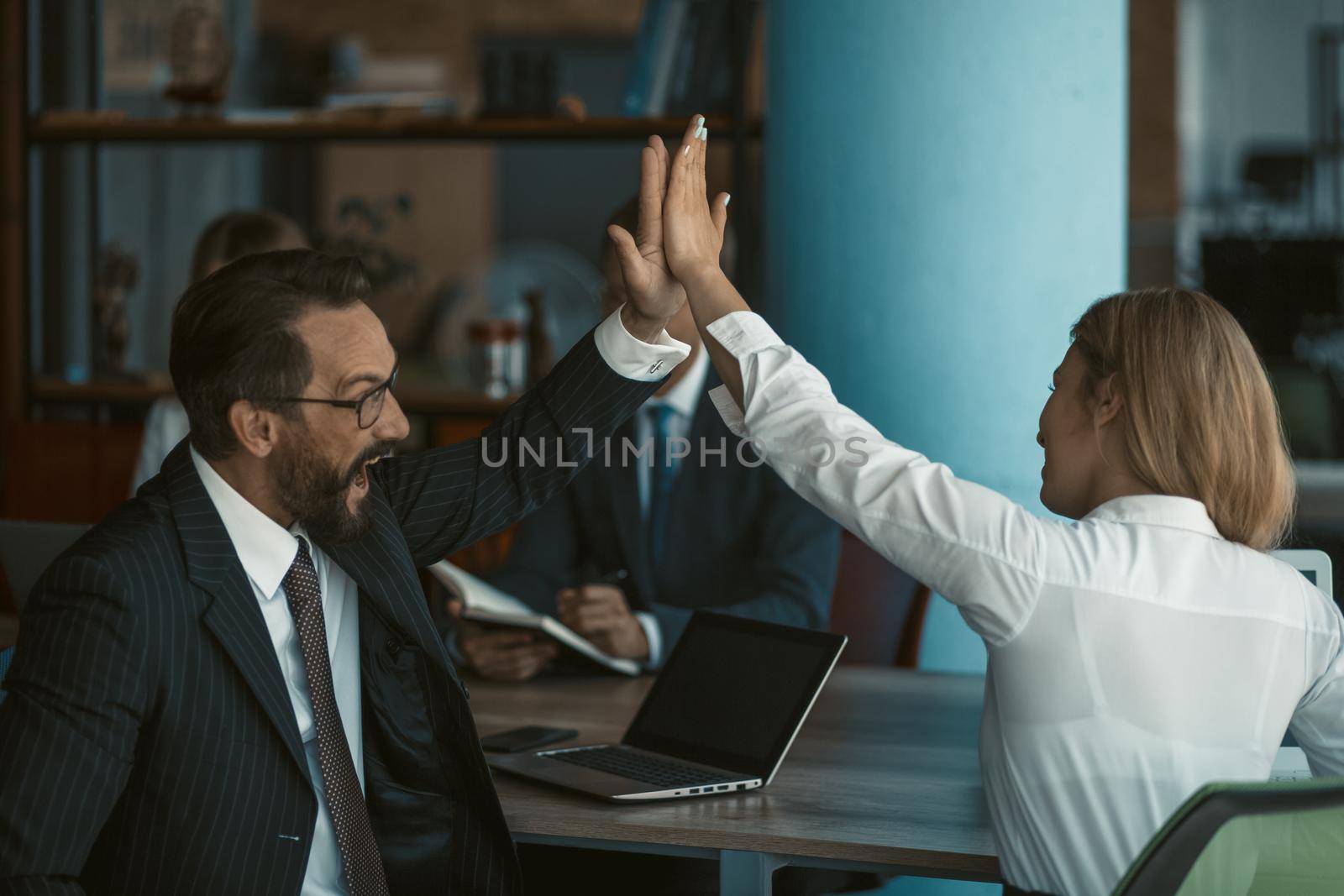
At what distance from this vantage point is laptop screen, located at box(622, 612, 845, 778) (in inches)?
64.7

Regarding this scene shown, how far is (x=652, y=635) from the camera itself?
2.15m

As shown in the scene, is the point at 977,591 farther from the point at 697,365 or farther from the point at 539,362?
the point at 539,362

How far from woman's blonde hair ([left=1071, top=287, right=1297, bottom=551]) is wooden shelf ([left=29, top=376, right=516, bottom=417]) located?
239 cm

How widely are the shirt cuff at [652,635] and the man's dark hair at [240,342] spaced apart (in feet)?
2.65

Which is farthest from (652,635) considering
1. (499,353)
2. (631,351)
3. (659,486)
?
(499,353)

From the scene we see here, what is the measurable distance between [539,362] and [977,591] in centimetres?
256

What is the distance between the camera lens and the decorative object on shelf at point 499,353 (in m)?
3.59

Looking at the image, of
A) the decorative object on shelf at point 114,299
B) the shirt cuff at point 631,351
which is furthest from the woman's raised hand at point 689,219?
the decorative object on shelf at point 114,299

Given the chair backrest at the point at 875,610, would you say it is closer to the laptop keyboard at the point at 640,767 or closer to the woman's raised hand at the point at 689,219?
the laptop keyboard at the point at 640,767

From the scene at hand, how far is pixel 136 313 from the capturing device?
6891 millimetres

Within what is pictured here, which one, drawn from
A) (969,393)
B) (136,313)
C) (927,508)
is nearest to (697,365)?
(969,393)

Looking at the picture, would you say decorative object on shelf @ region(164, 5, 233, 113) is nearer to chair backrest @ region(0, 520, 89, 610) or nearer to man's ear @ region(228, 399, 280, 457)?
chair backrest @ region(0, 520, 89, 610)

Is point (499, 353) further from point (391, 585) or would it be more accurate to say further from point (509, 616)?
point (391, 585)

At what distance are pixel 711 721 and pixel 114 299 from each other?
108 inches
